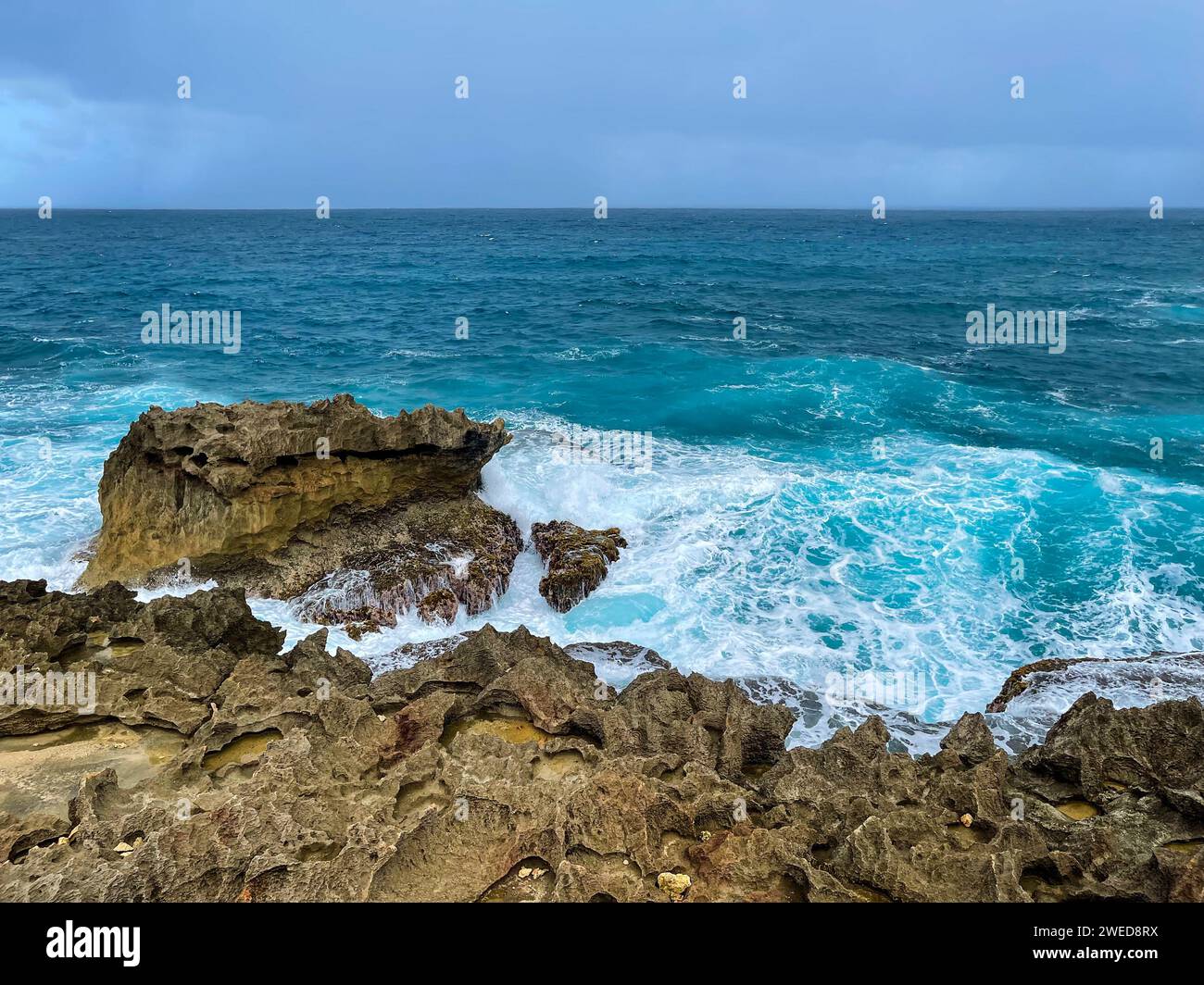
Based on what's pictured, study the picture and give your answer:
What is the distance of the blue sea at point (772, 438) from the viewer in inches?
553

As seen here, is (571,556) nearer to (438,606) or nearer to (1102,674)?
(438,606)

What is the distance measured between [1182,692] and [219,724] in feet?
45.8

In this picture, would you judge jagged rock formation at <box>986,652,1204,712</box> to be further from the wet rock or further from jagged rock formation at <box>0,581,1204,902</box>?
the wet rock

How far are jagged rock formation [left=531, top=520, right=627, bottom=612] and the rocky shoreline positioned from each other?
1.95 meters

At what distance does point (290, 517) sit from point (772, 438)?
15059 mm

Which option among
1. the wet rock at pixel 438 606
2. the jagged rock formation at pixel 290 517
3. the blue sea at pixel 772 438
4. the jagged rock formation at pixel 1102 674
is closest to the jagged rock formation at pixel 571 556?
the blue sea at pixel 772 438

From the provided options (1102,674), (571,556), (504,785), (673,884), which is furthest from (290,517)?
(1102,674)

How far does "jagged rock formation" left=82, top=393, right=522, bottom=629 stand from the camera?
1445 centimetres

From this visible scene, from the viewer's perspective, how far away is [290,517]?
49.6 feet

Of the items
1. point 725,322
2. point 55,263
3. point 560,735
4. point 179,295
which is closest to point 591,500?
point 560,735

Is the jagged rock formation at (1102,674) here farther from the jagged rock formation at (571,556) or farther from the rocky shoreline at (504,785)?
the jagged rock formation at (571,556)

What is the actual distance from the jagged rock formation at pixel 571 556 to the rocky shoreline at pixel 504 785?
6.39ft
